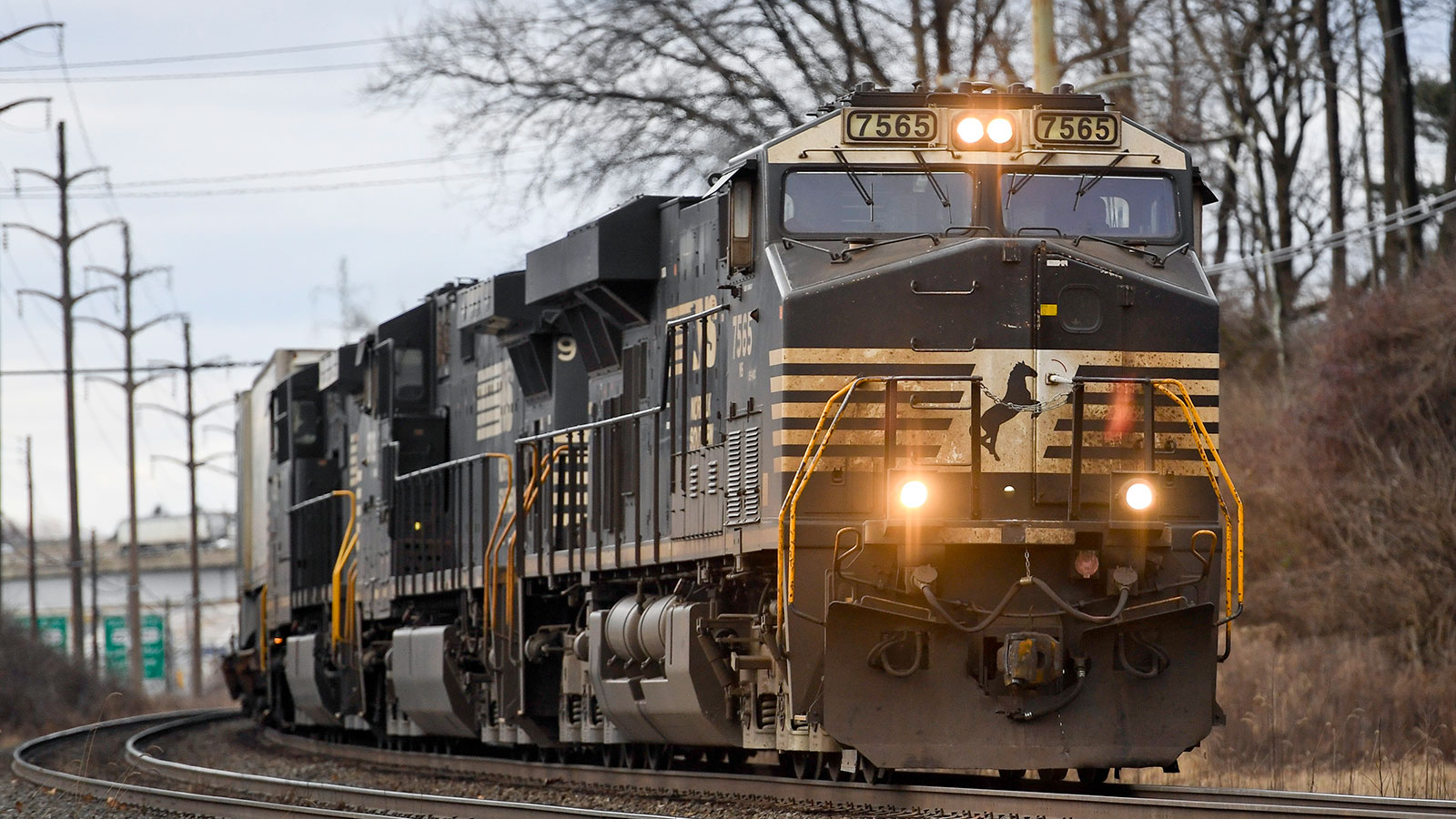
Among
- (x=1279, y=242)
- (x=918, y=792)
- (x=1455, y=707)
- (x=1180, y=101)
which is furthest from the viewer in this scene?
(x=1279, y=242)

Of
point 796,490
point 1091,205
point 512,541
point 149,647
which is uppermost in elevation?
point 1091,205

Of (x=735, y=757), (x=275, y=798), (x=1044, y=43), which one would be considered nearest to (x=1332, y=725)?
(x=735, y=757)

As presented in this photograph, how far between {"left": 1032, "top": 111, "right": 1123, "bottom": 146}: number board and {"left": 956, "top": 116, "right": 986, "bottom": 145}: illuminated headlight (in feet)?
1.02

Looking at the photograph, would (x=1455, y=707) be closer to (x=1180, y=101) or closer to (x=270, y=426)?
(x=270, y=426)

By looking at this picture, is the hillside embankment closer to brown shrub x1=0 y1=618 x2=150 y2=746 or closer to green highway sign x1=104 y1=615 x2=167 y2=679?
brown shrub x1=0 y1=618 x2=150 y2=746

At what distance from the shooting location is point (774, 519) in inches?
387

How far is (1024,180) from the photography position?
33.1ft

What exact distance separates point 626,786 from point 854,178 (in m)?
4.93

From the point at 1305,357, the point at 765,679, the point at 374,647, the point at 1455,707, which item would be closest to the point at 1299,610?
the point at 1455,707

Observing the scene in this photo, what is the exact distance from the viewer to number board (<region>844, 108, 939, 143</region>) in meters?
10.1

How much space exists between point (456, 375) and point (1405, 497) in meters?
9.47

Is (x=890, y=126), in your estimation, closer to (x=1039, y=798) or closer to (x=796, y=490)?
(x=796, y=490)

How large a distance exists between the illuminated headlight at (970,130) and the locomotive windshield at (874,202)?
196mm

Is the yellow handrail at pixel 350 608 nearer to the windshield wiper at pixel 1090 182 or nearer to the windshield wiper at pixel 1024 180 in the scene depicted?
the windshield wiper at pixel 1024 180
